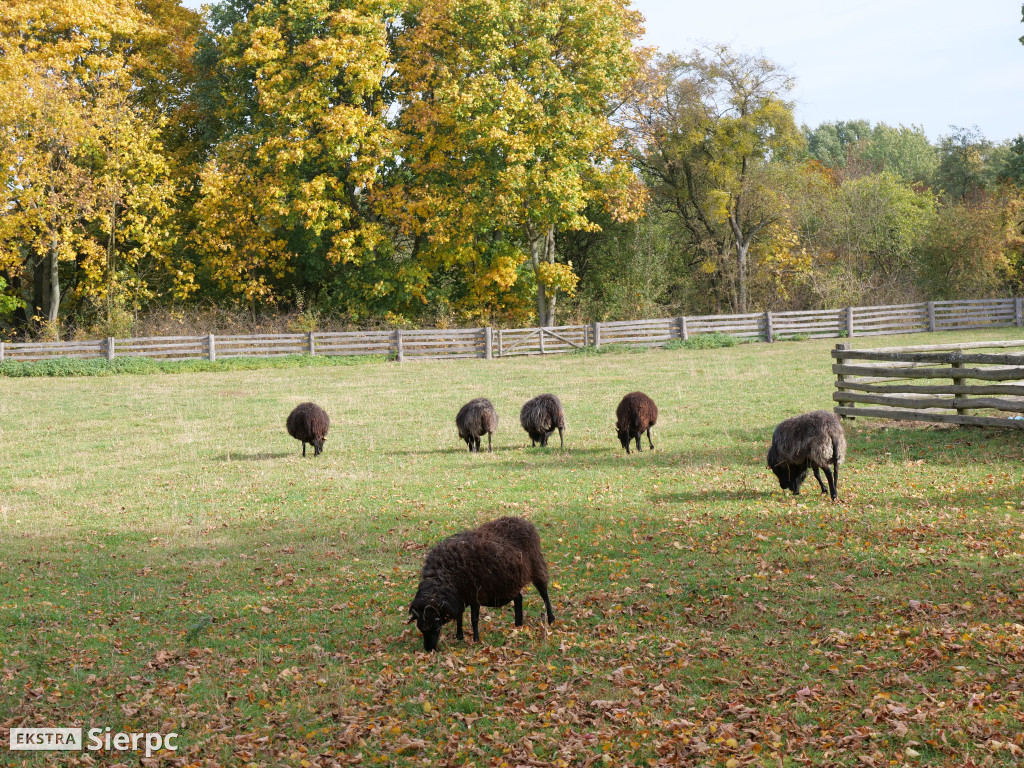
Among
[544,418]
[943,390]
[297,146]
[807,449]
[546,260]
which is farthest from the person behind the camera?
[546,260]

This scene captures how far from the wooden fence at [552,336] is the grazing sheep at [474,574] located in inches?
1215

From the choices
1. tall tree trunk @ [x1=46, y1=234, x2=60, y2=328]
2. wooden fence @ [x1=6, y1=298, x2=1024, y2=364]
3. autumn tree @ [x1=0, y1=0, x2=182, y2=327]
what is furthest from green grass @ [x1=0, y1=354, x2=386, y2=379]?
tall tree trunk @ [x1=46, y1=234, x2=60, y2=328]

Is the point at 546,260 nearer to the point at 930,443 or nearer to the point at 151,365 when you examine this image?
the point at 151,365

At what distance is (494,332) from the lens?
4034 cm

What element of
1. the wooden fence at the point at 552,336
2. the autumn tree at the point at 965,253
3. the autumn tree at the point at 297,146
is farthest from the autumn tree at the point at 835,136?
the autumn tree at the point at 297,146

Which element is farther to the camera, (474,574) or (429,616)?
(474,574)

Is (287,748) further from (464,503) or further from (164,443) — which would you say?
(164,443)

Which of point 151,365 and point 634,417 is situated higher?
point 151,365

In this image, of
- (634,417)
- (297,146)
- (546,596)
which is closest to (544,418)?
(634,417)

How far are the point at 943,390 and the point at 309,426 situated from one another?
12.5 meters

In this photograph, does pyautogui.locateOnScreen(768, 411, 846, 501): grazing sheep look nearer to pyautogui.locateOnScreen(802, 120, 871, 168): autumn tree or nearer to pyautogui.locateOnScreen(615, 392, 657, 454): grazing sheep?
pyautogui.locateOnScreen(615, 392, 657, 454): grazing sheep

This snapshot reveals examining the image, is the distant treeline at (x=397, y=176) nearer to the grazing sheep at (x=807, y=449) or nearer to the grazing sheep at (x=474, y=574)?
the grazing sheep at (x=807, y=449)

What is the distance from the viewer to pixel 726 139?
46.8 meters

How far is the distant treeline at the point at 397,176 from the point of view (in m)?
39.6
